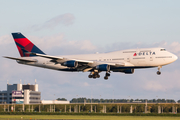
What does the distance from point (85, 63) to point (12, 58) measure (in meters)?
18.7

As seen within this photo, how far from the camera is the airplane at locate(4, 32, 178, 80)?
245 ft

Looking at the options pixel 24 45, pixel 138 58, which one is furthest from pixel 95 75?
pixel 24 45

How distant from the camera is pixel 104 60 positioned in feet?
263

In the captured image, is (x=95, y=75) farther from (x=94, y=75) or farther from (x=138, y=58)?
(x=138, y=58)

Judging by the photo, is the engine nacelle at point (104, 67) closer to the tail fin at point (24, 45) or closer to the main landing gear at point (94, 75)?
the main landing gear at point (94, 75)

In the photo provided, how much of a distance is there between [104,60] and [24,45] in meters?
25.6

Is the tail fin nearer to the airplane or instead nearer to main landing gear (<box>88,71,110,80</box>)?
the airplane

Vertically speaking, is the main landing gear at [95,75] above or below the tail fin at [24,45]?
below

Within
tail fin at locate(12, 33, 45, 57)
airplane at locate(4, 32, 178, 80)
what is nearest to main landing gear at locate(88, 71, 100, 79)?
airplane at locate(4, 32, 178, 80)

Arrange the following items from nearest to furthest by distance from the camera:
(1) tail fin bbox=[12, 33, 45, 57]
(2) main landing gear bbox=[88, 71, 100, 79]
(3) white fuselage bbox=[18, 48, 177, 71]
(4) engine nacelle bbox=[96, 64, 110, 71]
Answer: (3) white fuselage bbox=[18, 48, 177, 71], (4) engine nacelle bbox=[96, 64, 110, 71], (2) main landing gear bbox=[88, 71, 100, 79], (1) tail fin bbox=[12, 33, 45, 57]

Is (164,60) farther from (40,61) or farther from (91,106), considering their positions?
(91,106)

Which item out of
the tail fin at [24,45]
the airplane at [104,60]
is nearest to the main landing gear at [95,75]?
the airplane at [104,60]

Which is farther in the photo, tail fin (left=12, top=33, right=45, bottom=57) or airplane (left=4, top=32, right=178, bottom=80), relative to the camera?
tail fin (left=12, top=33, right=45, bottom=57)

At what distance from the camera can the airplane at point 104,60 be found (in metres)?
74.6
